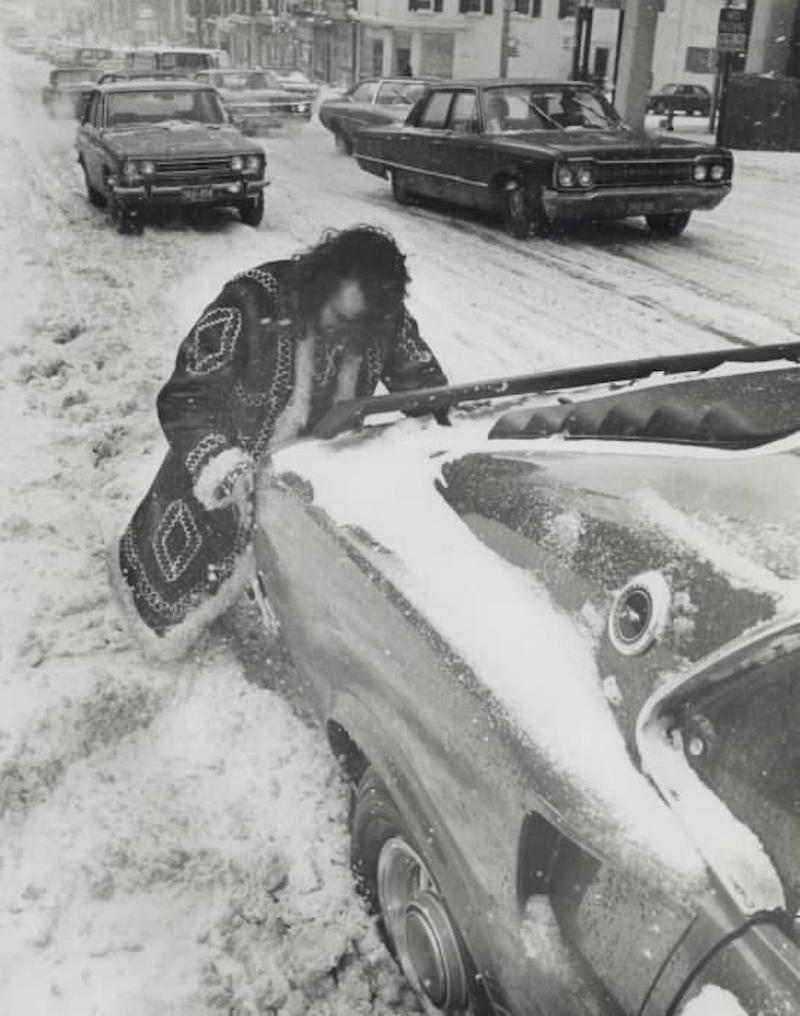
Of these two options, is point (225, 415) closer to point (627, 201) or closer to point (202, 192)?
point (627, 201)

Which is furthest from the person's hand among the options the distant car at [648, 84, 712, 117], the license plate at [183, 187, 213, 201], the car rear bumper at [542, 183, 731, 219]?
the distant car at [648, 84, 712, 117]

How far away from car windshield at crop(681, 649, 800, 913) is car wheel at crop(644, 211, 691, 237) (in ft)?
34.3

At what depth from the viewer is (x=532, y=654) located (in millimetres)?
1880

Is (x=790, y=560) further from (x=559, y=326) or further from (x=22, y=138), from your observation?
(x=22, y=138)

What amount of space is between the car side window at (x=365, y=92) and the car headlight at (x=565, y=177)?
10.5 m

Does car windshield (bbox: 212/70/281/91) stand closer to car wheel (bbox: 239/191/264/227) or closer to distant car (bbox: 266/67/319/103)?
distant car (bbox: 266/67/319/103)

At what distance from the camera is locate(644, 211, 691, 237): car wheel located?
11234mm

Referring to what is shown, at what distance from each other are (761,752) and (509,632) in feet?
1.84

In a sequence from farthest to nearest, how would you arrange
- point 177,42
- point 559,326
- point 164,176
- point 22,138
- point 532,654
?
point 177,42, point 22,138, point 164,176, point 559,326, point 532,654

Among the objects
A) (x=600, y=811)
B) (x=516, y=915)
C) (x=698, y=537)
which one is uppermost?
(x=698, y=537)

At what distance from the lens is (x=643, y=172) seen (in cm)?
1057

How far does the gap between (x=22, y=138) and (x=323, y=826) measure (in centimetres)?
2156

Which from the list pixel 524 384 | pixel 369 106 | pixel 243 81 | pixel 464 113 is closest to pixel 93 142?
pixel 464 113

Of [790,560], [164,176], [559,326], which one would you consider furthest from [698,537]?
[164,176]
